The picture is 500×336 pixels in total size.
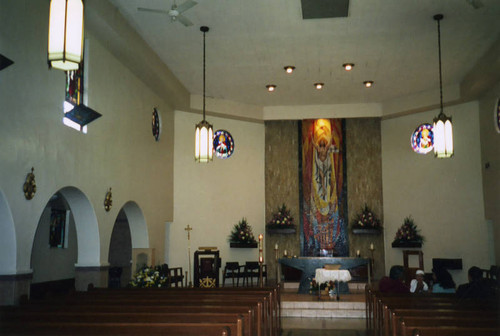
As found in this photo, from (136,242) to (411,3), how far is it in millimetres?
8125

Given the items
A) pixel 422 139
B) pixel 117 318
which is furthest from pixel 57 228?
pixel 422 139

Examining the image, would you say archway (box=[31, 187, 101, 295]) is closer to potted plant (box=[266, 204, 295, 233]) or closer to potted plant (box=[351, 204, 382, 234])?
potted plant (box=[266, 204, 295, 233])

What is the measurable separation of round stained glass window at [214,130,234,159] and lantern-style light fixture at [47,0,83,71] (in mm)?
11919

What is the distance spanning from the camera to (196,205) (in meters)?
15.5

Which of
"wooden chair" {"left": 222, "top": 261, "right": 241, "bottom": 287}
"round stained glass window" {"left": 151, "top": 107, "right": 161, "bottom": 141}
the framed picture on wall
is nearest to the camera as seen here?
the framed picture on wall

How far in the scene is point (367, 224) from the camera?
15750 mm

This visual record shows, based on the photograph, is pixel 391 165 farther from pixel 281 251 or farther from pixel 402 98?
pixel 281 251

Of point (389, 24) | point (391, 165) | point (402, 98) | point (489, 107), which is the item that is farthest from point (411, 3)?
point (391, 165)

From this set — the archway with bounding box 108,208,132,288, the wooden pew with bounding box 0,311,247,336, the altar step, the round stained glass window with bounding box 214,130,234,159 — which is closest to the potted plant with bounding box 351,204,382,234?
the altar step

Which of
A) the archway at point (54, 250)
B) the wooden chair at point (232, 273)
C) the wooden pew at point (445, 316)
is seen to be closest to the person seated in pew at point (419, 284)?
the wooden pew at point (445, 316)

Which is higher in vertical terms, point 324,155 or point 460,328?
point 324,155

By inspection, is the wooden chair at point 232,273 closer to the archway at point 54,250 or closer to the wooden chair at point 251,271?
the wooden chair at point 251,271

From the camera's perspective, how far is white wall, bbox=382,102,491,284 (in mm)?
14273

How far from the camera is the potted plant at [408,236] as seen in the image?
14930mm
